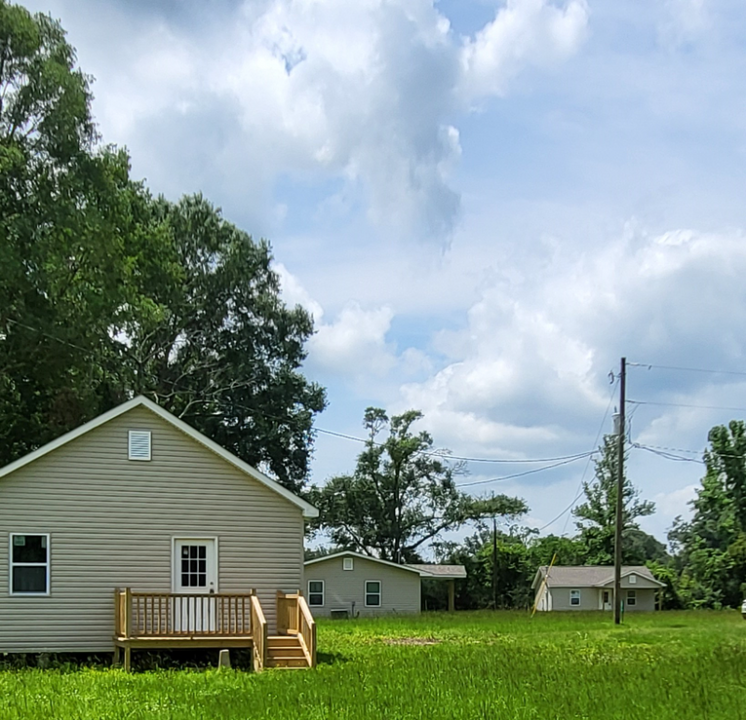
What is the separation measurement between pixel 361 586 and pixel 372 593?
0.60 metres

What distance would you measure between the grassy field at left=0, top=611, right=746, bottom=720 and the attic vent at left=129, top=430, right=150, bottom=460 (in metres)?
4.25

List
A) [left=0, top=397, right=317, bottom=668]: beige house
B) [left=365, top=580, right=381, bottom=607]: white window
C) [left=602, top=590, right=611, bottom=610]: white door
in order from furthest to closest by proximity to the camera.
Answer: [left=602, top=590, right=611, bottom=610]: white door
[left=365, top=580, right=381, bottom=607]: white window
[left=0, top=397, right=317, bottom=668]: beige house

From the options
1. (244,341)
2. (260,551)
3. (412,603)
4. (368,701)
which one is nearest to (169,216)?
(244,341)

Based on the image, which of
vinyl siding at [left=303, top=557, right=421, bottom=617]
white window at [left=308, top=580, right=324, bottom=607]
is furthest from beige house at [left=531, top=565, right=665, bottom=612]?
white window at [left=308, top=580, right=324, bottom=607]

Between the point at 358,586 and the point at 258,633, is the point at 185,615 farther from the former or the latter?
the point at 358,586

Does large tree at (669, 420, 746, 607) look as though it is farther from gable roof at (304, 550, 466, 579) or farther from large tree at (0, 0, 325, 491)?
large tree at (0, 0, 325, 491)

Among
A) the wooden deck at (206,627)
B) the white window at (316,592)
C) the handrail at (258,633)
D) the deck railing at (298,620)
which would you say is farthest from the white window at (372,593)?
the handrail at (258,633)

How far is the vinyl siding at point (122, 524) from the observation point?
2172 cm

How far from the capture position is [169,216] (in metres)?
46.8

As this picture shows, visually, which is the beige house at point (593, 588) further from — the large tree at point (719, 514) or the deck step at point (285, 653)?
the deck step at point (285, 653)

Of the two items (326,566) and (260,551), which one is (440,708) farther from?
(326,566)

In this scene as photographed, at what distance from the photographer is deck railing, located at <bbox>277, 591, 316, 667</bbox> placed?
20.9 m

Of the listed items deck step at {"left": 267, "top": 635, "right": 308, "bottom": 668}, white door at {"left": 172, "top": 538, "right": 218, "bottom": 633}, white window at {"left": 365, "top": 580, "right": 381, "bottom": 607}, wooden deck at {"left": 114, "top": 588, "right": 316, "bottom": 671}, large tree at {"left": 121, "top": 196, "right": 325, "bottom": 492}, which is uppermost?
large tree at {"left": 121, "top": 196, "right": 325, "bottom": 492}

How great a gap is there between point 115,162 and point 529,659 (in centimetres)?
1877
